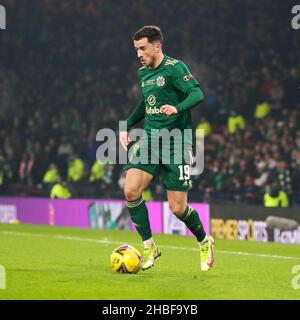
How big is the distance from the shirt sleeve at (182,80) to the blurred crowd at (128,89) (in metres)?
8.67

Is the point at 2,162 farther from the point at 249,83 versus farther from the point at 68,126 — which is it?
the point at 249,83

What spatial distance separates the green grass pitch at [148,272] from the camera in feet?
28.4

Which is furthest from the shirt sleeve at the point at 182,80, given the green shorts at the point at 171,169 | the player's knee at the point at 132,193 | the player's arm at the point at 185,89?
the player's knee at the point at 132,193

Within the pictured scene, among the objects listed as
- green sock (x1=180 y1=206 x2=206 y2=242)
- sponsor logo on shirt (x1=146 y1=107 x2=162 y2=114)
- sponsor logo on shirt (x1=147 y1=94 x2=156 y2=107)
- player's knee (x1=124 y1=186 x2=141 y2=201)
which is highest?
sponsor logo on shirt (x1=147 y1=94 x2=156 y2=107)

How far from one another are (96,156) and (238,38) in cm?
540

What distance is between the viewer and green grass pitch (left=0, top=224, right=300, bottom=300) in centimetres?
865

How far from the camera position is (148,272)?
34.4ft

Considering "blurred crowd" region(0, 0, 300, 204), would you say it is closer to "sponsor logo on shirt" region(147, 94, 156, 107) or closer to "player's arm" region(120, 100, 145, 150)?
"player's arm" region(120, 100, 145, 150)

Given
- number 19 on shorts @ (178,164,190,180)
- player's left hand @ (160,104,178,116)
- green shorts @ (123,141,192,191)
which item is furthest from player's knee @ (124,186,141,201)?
player's left hand @ (160,104,178,116)

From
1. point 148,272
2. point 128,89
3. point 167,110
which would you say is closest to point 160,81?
point 167,110

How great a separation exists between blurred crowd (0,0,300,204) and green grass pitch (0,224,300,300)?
4622 millimetres

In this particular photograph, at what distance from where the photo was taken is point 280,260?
12398mm

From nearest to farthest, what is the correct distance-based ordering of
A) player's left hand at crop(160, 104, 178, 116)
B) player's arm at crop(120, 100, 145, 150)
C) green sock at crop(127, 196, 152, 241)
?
player's left hand at crop(160, 104, 178, 116), green sock at crop(127, 196, 152, 241), player's arm at crop(120, 100, 145, 150)

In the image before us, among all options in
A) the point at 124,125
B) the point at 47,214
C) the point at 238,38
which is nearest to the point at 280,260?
the point at 124,125
